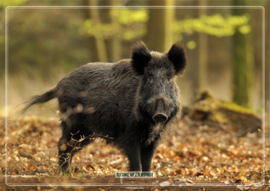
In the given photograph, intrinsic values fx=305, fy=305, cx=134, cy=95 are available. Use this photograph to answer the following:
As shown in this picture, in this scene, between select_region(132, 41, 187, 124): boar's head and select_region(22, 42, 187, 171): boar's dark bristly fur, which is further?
select_region(22, 42, 187, 171): boar's dark bristly fur

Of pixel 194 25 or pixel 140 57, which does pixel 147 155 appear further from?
pixel 194 25

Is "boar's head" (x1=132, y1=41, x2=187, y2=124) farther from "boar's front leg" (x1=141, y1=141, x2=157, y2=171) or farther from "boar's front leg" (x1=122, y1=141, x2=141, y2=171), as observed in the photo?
"boar's front leg" (x1=141, y1=141, x2=157, y2=171)

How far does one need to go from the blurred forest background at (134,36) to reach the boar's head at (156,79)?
1004mm

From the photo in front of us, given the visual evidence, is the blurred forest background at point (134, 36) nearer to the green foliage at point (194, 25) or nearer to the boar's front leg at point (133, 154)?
the green foliage at point (194, 25)

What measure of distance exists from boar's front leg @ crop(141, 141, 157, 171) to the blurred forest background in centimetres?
118

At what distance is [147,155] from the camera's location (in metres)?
4.92

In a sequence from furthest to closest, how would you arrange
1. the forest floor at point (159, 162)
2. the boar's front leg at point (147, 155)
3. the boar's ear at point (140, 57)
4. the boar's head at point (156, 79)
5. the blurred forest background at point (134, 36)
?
the blurred forest background at point (134, 36), the boar's front leg at point (147, 155), the boar's ear at point (140, 57), the boar's head at point (156, 79), the forest floor at point (159, 162)

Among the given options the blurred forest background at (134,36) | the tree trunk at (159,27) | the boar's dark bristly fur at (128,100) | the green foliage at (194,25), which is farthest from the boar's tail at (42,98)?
the green foliage at (194,25)

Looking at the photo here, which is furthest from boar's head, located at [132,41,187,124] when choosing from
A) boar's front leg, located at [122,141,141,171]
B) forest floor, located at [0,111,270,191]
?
forest floor, located at [0,111,270,191]

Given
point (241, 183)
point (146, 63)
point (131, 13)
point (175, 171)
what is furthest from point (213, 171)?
point (131, 13)

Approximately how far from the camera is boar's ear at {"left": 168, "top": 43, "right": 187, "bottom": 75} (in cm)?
459

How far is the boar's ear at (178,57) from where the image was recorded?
4586 mm

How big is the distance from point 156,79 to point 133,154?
1154 millimetres

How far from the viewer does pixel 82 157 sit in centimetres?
625
